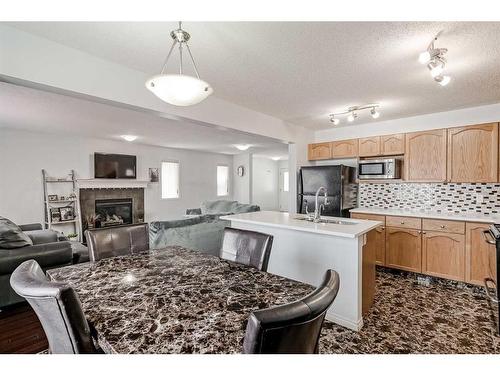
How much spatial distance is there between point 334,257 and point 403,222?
168cm

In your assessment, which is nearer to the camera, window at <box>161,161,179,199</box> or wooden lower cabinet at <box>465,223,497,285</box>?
wooden lower cabinet at <box>465,223,497,285</box>

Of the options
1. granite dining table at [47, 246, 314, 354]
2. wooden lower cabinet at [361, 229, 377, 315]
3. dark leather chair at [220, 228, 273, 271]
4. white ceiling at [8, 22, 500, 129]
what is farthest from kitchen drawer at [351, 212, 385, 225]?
granite dining table at [47, 246, 314, 354]

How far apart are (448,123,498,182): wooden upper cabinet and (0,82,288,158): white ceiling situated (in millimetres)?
2443

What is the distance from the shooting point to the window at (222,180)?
8438 mm

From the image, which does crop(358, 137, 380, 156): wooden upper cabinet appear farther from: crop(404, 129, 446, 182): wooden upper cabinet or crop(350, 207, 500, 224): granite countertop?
crop(350, 207, 500, 224): granite countertop

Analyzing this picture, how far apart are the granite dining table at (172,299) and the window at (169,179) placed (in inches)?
214

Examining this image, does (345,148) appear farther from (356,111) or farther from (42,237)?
(42,237)

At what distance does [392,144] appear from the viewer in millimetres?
3754

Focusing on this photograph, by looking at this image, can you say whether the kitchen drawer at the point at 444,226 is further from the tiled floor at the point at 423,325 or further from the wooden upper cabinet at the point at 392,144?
the wooden upper cabinet at the point at 392,144

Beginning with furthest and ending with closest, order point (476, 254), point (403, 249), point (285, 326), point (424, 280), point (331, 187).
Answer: point (331, 187) → point (403, 249) → point (424, 280) → point (476, 254) → point (285, 326)

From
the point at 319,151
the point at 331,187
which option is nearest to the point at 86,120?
the point at 319,151

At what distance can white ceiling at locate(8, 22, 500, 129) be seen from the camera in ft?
5.40
